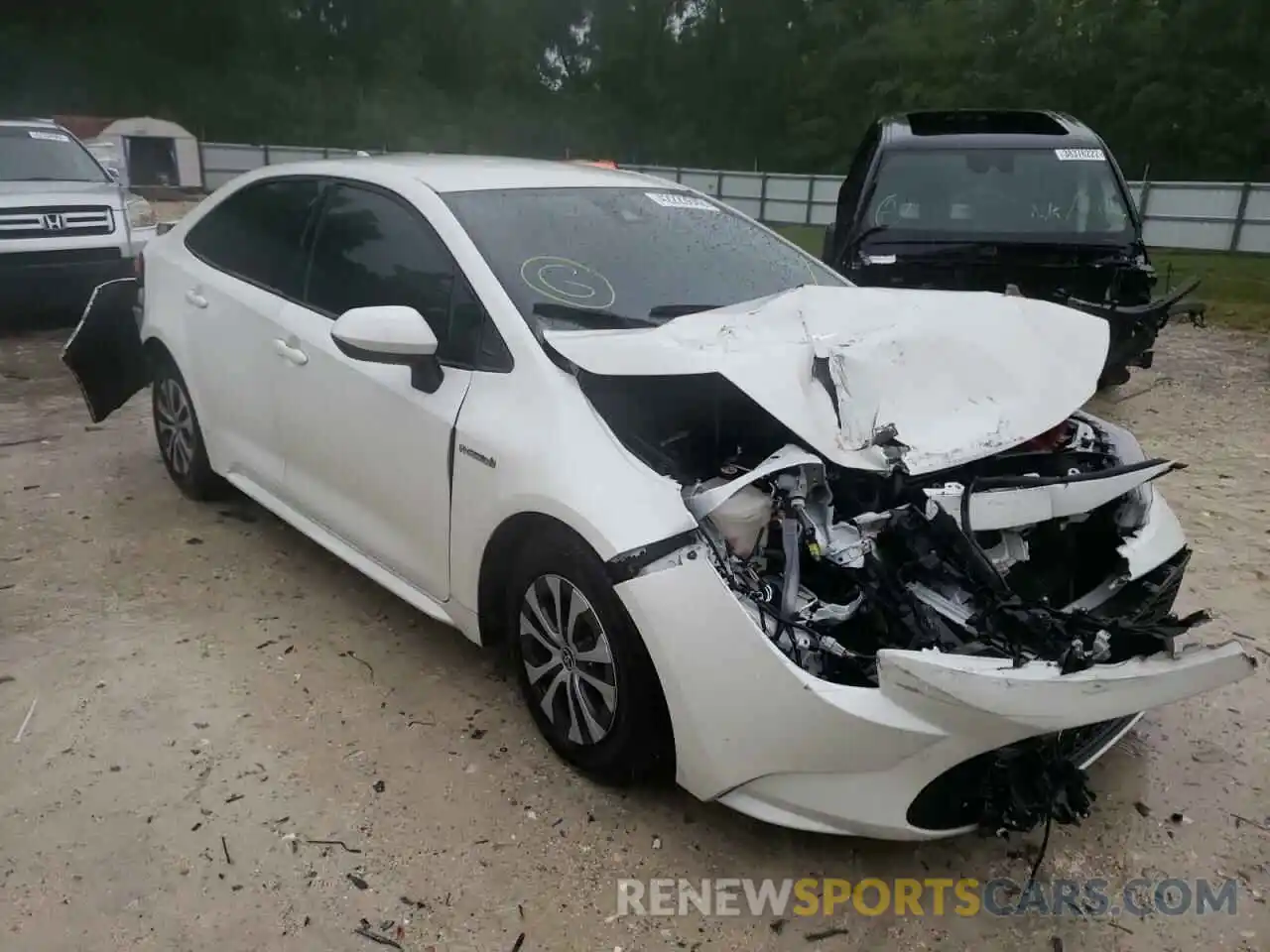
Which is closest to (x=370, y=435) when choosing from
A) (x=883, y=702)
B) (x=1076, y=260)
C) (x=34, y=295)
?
(x=883, y=702)

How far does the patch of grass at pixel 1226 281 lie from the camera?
36.3 ft

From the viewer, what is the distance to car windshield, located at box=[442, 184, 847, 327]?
3.12m

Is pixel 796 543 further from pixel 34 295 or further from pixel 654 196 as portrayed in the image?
pixel 34 295

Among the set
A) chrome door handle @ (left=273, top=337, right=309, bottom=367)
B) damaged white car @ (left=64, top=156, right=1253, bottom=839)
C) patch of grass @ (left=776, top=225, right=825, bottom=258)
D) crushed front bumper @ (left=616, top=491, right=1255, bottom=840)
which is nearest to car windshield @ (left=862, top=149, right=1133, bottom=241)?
damaged white car @ (left=64, top=156, right=1253, bottom=839)

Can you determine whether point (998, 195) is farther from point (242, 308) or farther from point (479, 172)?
point (242, 308)

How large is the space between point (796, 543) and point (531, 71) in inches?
2169

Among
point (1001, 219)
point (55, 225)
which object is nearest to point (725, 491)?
point (1001, 219)

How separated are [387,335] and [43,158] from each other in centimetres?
828

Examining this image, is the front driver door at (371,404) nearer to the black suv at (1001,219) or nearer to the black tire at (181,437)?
the black tire at (181,437)

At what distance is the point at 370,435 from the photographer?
3.31m

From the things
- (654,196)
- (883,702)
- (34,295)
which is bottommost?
(34,295)

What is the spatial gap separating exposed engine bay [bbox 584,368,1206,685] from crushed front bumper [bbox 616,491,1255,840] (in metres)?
0.08

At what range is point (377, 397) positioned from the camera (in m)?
3.27

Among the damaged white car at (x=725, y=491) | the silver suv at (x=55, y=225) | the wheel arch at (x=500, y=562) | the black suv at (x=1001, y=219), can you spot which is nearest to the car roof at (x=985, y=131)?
the black suv at (x=1001, y=219)
